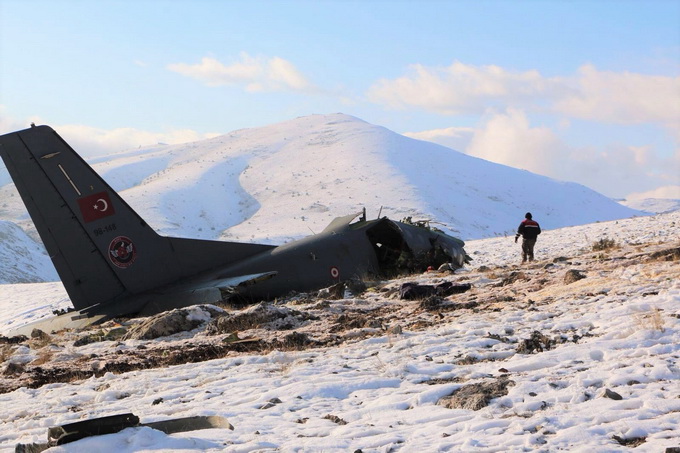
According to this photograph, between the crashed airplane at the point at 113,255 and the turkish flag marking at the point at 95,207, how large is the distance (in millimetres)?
21

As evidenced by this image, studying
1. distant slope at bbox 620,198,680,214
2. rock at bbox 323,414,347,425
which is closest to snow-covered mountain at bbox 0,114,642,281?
distant slope at bbox 620,198,680,214

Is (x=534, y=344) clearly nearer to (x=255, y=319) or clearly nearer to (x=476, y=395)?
(x=476, y=395)

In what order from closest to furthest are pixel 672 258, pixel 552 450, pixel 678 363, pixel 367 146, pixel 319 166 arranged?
pixel 552 450 → pixel 678 363 → pixel 672 258 → pixel 319 166 → pixel 367 146

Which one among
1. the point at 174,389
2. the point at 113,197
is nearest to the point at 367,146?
the point at 113,197

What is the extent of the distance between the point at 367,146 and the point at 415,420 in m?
119

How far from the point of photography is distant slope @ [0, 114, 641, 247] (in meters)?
88.2

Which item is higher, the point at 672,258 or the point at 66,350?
the point at 672,258

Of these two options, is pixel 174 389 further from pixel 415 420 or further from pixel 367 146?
pixel 367 146

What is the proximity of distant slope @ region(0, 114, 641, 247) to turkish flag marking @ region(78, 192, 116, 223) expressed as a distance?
5488cm

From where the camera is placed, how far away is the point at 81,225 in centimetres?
1542

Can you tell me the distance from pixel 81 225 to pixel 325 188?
280 feet

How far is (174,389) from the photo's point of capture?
8320 mm

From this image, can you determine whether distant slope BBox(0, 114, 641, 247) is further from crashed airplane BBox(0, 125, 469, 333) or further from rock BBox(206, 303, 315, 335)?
rock BBox(206, 303, 315, 335)

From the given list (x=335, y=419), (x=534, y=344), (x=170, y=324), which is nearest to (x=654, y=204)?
(x=170, y=324)
